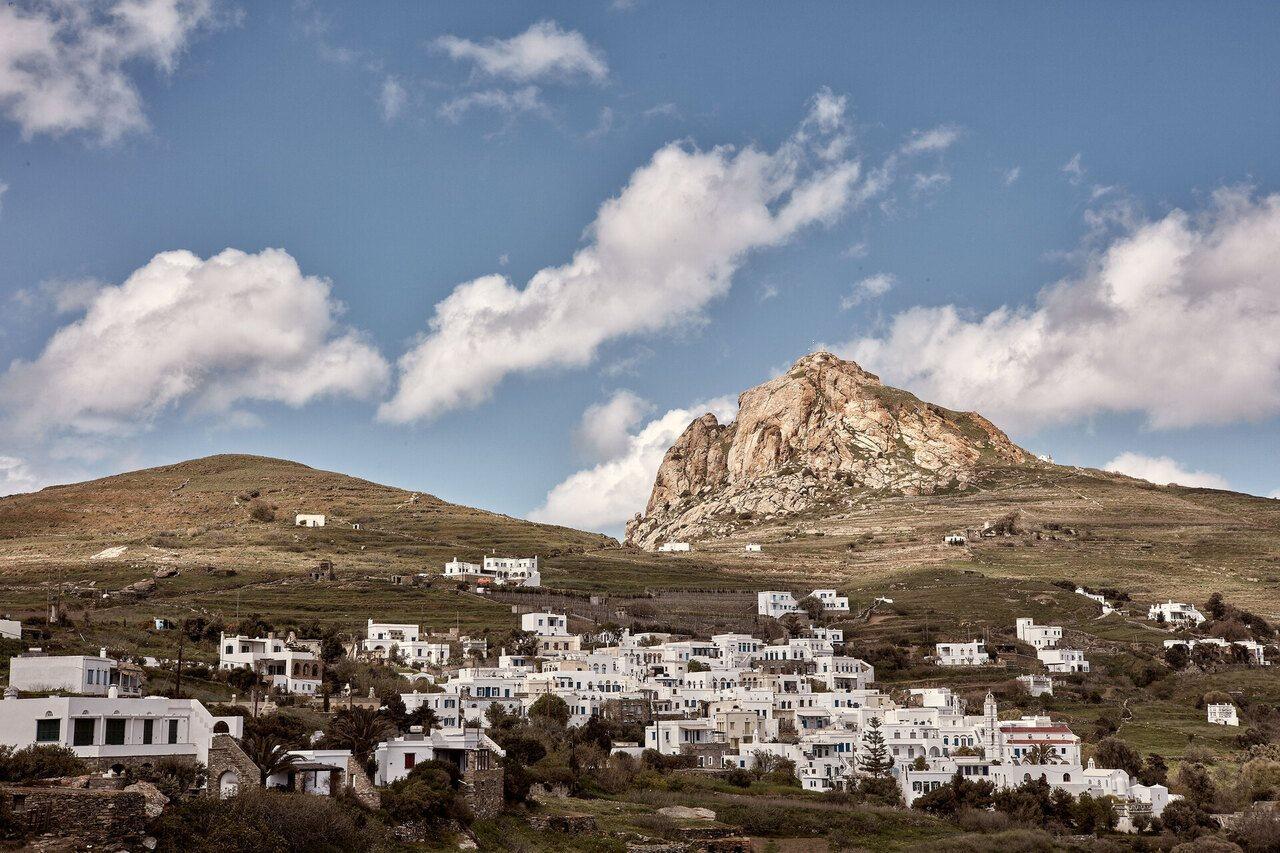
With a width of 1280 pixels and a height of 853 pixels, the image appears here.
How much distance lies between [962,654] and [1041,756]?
31.8 metres

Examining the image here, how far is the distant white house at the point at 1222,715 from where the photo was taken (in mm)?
92469

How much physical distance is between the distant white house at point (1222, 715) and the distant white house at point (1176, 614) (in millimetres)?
29775

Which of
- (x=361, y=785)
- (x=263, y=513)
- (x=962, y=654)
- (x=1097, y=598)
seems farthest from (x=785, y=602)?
(x=361, y=785)

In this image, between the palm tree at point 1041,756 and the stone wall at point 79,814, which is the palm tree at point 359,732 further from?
the palm tree at point 1041,756

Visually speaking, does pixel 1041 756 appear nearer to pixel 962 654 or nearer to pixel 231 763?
pixel 962 654

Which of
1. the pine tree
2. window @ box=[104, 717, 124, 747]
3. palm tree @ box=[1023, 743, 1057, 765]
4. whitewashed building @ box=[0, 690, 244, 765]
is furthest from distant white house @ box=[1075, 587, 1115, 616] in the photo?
window @ box=[104, 717, 124, 747]

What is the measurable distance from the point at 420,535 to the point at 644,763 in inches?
3775

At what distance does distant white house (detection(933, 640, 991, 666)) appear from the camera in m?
106

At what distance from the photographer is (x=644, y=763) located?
71.6 metres

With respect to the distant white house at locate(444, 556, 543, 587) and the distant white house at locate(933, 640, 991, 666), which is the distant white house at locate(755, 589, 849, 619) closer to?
the distant white house at locate(933, 640, 991, 666)

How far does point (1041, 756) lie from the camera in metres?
74.6

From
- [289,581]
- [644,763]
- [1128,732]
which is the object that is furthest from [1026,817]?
[289,581]

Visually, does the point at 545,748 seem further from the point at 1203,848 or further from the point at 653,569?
the point at 653,569

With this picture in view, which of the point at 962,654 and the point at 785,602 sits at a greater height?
the point at 785,602
